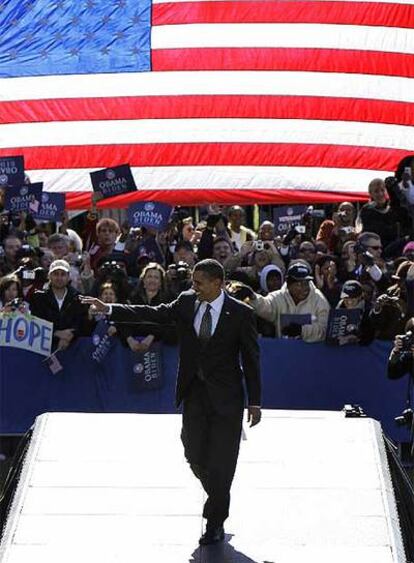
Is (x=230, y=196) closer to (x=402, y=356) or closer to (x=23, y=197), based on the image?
(x=23, y=197)

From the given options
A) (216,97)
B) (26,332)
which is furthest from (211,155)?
(26,332)

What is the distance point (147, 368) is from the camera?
47.5 ft

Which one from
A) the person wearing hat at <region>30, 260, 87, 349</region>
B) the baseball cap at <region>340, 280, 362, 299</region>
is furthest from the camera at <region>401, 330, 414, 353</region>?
the person wearing hat at <region>30, 260, 87, 349</region>

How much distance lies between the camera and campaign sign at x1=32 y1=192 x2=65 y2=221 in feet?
55.0

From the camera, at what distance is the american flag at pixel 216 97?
18.1 metres

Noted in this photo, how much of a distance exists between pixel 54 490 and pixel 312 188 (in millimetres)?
8052

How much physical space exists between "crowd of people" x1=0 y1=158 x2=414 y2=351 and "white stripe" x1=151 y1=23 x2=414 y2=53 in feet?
5.54

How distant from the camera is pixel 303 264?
575 inches

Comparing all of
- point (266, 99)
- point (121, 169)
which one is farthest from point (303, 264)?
point (266, 99)

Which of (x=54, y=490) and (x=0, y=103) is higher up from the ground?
(x=0, y=103)

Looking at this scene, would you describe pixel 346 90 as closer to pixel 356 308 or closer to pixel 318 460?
pixel 356 308

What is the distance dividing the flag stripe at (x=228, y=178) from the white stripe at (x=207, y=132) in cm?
30

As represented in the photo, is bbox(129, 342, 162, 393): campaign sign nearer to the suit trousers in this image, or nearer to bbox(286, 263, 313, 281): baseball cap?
bbox(286, 263, 313, 281): baseball cap

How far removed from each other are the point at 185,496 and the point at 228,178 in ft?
25.3
